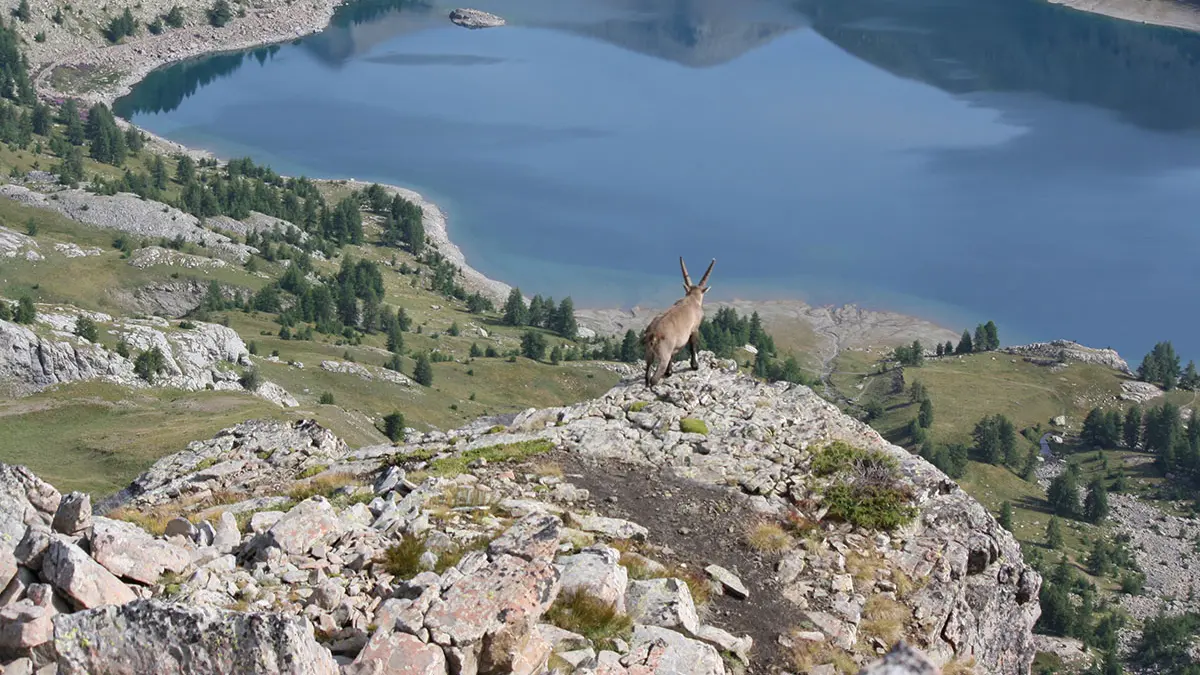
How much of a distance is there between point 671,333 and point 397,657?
1822cm

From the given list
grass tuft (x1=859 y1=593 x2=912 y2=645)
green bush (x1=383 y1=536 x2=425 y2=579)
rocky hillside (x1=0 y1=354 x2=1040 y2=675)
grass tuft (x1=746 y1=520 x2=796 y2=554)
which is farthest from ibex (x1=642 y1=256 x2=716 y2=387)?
green bush (x1=383 y1=536 x2=425 y2=579)

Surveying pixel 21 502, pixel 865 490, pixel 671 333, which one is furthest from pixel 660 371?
pixel 21 502

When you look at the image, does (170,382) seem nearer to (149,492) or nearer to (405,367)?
(405,367)

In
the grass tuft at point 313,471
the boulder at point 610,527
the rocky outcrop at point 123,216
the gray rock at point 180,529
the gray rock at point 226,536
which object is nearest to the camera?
the gray rock at point 226,536

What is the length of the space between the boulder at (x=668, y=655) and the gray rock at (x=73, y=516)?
884cm

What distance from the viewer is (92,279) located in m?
154

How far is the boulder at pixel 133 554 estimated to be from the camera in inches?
688

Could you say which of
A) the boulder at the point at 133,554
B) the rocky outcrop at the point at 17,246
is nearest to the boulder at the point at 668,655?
the boulder at the point at 133,554

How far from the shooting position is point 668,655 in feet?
60.2

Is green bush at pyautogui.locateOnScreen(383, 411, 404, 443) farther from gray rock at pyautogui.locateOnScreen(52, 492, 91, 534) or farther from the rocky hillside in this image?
gray rock at pyautogui.locateOnScreen(52, 492, 91, 534)

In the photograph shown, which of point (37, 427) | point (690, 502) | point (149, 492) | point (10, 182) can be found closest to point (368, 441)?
point (37, 427)

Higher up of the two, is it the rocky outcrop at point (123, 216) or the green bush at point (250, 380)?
the green bush at point (250, 380)

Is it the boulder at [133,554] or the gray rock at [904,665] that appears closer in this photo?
the gray rock at [904,665]

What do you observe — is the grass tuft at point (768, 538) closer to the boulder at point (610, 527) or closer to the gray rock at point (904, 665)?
the boulder at point (610, 527)
